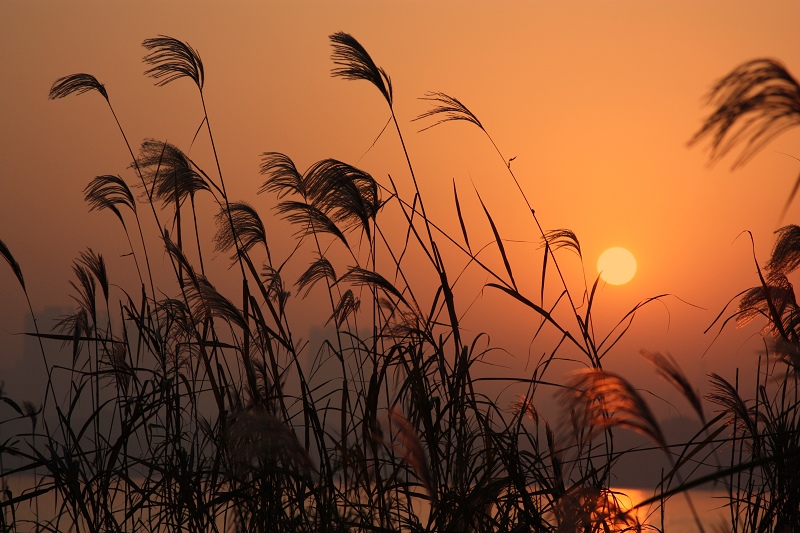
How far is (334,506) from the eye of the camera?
2.44 metres

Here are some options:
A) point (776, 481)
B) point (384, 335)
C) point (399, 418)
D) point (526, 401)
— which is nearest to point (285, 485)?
point (384, 335)

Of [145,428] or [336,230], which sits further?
[145,428]

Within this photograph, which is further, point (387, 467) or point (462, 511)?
point (387, 467)

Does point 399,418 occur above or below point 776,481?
below

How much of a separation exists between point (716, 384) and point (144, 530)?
231 cm

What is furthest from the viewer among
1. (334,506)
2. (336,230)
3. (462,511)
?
(336,230)

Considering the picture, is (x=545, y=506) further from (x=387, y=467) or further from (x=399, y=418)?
(x=399, y=418)

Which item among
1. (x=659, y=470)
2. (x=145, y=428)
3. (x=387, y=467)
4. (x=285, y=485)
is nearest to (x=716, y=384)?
(x=659, y=470)

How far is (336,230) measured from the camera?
10.4ft

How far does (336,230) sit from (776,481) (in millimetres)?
1841

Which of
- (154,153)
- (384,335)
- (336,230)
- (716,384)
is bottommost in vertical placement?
(716,384)

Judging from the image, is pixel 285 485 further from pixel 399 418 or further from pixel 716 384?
pixel 716 384

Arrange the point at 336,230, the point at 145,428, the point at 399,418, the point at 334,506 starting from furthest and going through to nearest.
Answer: the point at 145,428, the point at 336,230, the point at 334,506, the point at 399,418

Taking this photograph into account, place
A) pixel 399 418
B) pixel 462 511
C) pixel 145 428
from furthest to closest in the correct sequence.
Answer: pixel 145 428, pixel 462 511, pixel 399 418
